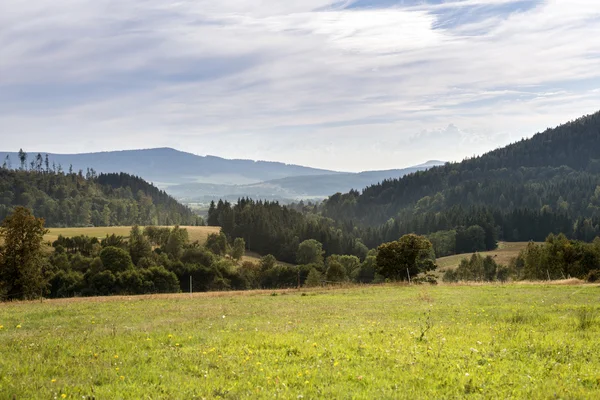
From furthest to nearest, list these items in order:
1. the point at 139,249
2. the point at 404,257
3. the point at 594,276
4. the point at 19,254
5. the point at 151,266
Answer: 1. the point at 139,249
2. the point at 151,266
3. the point at 404,257
4. the point at 19,254
5. the point at 594,276

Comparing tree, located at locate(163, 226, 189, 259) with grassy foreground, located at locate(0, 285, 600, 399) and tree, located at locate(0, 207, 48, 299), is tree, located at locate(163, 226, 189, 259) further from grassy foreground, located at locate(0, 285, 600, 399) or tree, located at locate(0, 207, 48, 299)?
grassy foreground, located at locate(0, 285, 600, 399)

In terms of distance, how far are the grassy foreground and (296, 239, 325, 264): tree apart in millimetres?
158340

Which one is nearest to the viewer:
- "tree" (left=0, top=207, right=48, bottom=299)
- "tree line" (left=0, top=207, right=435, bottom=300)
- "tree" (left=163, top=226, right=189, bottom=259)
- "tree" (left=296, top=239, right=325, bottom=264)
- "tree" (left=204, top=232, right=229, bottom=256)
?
"tree" (left=0, top=207, right=48, bottom=299)

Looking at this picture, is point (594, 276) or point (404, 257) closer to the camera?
point (594, 276)

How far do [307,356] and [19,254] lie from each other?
1824 inches

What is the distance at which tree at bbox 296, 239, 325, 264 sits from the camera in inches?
7201

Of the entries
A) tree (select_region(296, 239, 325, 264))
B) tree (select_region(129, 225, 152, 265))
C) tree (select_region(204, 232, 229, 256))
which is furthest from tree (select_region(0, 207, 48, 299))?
tree (select_region(296, 239, 325, 264))

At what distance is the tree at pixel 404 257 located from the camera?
64062mm

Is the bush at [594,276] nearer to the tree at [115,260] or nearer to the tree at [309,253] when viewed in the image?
the tree at [115,260]

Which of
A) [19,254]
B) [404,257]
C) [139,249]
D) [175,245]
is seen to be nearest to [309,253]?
[175,245]

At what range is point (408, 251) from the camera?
64188mm

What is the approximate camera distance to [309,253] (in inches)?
7229

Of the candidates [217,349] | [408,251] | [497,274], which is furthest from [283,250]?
[217,349]

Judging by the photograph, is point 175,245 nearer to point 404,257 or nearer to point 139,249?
point 139,249
